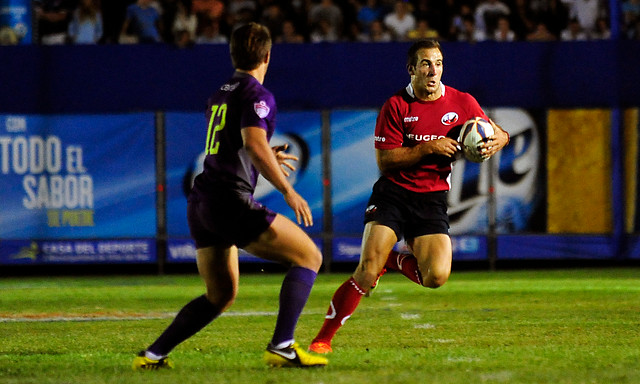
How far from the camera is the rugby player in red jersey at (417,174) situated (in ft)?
23.9

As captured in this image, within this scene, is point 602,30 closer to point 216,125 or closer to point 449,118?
point 449,118

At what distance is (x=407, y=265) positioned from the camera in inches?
307

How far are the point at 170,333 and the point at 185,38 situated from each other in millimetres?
11556

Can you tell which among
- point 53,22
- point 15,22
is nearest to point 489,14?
point 53,22

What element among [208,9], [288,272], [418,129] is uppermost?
[208,9]

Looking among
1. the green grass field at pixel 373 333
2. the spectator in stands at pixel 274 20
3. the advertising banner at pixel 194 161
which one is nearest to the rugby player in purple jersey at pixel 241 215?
the green grass field at pixel 373 333

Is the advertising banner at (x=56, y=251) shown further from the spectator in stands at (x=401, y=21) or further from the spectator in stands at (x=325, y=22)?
the spectator in stands at (x=401, y=21)

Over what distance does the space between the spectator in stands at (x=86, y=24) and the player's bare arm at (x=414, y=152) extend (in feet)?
35.6

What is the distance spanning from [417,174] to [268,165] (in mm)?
1938

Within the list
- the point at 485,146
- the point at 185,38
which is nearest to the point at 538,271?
the point at 185,38

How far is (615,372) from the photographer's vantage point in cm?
628

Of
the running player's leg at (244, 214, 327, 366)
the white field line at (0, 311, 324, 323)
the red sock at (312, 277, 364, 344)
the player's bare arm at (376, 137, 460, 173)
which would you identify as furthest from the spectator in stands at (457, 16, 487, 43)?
the running player's leg at (244, 214, 327, 366)

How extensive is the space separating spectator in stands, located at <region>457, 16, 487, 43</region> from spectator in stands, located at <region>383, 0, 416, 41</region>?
78cm

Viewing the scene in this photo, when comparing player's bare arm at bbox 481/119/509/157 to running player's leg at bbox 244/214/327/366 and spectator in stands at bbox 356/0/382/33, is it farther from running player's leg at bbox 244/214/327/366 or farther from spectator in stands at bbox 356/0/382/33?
spectator in stands at bbox 356/0/382/33
